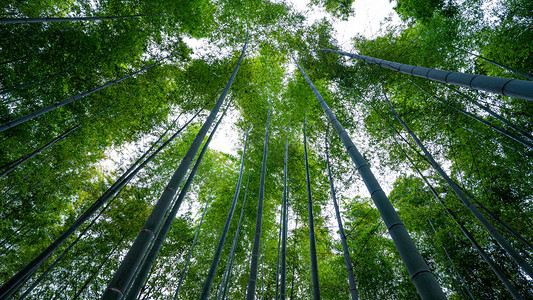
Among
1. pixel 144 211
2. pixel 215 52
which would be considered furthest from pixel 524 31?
pixel 144 211

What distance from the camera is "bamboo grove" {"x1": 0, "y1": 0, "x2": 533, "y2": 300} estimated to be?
3756mm

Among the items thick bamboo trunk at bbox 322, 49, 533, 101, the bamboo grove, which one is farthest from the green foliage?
thick bamboo trunk at bbox 322, 49, 533, 101

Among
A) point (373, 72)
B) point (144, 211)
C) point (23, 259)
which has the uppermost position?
point (373, 72)

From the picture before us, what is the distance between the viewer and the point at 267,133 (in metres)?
5.21

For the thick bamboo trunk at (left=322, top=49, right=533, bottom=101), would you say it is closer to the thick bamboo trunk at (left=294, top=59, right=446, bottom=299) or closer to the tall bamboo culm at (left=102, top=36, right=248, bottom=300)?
the thick bamboo trunk at (left=294, top=59, right=446, bottom=299)

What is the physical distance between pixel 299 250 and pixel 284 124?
4477 mm

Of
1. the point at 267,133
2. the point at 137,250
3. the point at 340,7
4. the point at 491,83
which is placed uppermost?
the point at 340,7

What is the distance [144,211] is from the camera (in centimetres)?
590

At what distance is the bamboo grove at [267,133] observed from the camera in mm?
3756

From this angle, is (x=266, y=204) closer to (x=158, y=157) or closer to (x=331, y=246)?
(x=331, y=246)

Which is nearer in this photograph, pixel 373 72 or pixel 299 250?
pixel 373 72

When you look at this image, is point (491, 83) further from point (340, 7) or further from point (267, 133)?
point (340, 7)

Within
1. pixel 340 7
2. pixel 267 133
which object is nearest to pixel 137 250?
pixel 267 133

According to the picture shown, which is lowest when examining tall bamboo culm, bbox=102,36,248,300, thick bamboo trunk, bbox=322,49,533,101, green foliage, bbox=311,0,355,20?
tall bamboo culm, bbox=102,36,248,300
